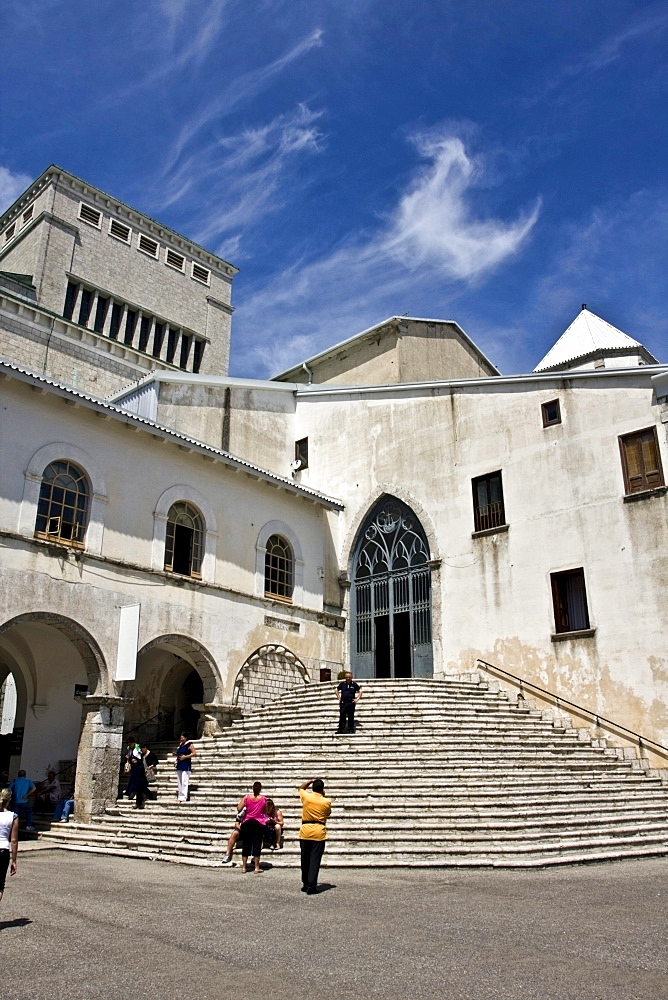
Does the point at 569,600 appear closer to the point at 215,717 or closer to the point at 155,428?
the point at 215,717

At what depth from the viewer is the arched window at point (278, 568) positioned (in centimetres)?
2108

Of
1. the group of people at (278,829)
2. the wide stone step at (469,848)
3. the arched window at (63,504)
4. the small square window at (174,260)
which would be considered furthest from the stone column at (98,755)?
the small square window at (174,260)

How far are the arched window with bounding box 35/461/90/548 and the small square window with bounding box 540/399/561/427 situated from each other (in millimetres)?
Result: 11328

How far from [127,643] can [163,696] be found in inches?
201

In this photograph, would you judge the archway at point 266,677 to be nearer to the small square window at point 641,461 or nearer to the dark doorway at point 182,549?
the dark doorway at point 182,549

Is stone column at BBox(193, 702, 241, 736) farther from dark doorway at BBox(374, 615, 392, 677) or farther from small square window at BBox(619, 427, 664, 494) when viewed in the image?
small square window at BBox(619, 427, 664, 494)

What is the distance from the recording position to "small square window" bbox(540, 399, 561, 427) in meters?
19.6

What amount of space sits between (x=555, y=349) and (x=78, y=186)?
977 inches

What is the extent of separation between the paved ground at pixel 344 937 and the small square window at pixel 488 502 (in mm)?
11352

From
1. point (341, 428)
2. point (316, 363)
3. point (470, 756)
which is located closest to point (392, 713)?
point (470, 756)

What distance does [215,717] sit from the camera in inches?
726

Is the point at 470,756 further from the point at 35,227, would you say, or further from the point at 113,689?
the point at 35,227

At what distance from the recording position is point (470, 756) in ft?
45.1

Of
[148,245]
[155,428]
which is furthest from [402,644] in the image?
[148,245]
